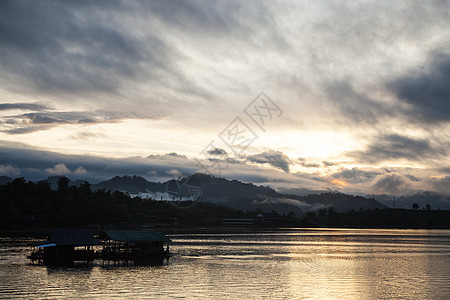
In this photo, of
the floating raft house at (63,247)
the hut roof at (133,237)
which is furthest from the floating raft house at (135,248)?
the floating raft house at (63,247)

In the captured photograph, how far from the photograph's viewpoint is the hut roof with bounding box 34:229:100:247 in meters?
76.3

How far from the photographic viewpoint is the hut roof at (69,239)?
76319mm

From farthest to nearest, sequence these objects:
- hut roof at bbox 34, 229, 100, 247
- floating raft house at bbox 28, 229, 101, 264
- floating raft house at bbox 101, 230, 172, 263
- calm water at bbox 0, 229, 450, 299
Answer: floating raft house at bbox 101, 230, 172, 263
floating raft house at bbox 28, 229, 101, 264
hut roof at bbox 34, 229, 100, 247
calm water at bbox 0, 229, 450, 299

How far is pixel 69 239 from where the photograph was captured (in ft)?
255

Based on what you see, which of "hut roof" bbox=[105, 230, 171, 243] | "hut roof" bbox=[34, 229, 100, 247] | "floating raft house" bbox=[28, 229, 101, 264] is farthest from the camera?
"hut roof" bbox=[105, 230, 171, 243]

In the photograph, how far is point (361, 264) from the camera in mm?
84812

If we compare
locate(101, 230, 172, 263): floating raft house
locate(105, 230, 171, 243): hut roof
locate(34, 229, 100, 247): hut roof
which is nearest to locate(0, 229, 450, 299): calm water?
locate(101, 230, 172, 263): floating raft house

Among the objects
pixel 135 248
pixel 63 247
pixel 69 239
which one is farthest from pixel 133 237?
pixel 63 247

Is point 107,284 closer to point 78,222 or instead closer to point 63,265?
point 63,265

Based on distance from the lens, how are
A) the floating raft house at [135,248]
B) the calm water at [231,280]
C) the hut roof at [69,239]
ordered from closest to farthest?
the calm water at [231,280] < the hut roof at [69,239] < the floating raft house at [135,248]

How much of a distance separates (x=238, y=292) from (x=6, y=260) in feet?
166

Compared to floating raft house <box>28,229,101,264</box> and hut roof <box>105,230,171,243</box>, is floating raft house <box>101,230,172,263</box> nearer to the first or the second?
hut roof <box>105,230,171,243</box>

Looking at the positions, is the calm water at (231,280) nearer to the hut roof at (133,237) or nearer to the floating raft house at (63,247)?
the floating raft house at (63,247)


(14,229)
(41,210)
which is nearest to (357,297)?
(14,229)
